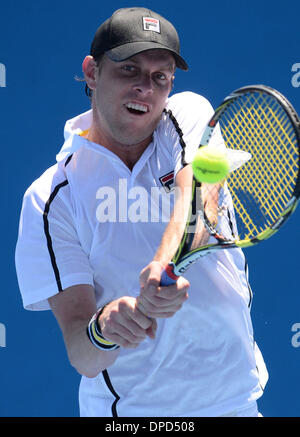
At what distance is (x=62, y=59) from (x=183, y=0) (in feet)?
1.77

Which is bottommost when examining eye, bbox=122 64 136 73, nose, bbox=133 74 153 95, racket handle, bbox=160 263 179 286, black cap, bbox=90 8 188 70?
racket handle, bbox=160 263 179 286

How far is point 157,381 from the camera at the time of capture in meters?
2.06

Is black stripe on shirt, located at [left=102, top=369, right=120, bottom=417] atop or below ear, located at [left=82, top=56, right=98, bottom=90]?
below

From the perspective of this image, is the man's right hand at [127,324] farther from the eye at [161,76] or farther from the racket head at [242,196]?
the eye at [161,76]

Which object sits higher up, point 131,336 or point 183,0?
point 183,0

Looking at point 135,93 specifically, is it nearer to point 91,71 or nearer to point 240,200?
point 91,71

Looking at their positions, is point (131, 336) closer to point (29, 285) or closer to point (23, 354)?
point (29, 285)

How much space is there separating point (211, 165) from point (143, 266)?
19.4 inches

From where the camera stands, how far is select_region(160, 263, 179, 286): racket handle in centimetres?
167

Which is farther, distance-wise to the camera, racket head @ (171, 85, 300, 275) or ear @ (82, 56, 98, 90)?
ear @ (82, 56, 98, 90)

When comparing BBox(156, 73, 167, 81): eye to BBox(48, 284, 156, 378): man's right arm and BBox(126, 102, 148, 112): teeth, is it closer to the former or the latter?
BBox(126, 102, 148, 112): teeth

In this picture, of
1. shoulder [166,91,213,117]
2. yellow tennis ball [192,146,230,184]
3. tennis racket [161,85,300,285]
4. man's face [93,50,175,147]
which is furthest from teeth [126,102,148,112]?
yellow tennis ball [192,146,230,184]

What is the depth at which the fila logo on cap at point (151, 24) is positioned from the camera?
2027 millimetres

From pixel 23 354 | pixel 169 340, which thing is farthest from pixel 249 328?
pixel 23 354
